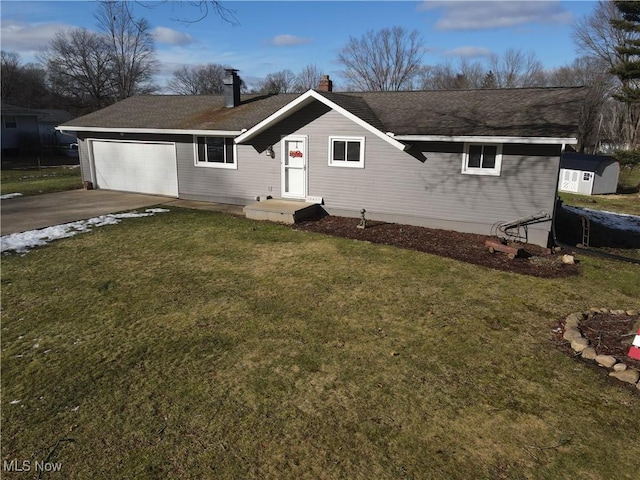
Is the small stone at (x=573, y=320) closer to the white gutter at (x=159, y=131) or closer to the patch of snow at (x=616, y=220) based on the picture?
the patch of snow at (x=616, y=220)

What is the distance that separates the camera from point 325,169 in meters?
13.4

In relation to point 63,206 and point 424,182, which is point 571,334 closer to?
point 424,182

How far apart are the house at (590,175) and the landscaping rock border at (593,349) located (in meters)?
22.9

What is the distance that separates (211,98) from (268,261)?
12094mm

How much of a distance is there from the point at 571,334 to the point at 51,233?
12.2m

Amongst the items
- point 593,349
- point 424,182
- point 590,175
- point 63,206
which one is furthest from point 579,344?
point 590,175

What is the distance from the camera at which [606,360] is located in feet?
17.6

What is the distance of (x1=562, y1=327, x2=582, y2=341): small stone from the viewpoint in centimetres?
600

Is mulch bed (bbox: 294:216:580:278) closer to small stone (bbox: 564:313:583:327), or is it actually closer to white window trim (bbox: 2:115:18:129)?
small stone (bbox: 564:313:583:327)

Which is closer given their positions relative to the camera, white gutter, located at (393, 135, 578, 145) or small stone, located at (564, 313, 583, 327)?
small stone, located at (564, 313, 583, 327)

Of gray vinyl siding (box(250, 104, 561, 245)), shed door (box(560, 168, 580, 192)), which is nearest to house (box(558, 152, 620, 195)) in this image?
shed door (box(560, 168, 580, 192))

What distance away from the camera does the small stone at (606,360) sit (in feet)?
17.4

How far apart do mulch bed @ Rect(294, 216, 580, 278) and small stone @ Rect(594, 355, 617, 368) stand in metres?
3.61

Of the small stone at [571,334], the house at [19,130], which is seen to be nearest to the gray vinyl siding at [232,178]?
the small stone at [571,334]
